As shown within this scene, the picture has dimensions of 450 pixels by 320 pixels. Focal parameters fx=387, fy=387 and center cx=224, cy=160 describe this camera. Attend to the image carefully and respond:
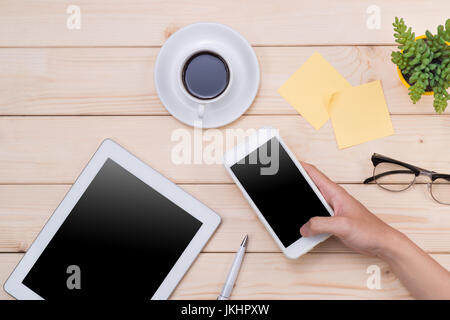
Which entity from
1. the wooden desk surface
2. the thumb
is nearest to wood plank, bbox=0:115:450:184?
the wooden desk surface

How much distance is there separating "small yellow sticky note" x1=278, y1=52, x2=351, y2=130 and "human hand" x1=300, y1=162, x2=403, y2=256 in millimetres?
127

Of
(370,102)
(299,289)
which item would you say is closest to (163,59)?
(370,102)

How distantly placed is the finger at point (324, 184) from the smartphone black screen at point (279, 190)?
21 mm

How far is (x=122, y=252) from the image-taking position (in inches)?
33.5

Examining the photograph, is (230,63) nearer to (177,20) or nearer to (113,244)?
(177,20)

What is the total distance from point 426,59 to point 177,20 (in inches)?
20.9

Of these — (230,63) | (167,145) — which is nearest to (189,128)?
(167,145)

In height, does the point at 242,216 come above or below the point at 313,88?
below

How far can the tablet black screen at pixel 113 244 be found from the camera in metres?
0.84

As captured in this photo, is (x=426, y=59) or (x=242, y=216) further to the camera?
(x=242, y=216)

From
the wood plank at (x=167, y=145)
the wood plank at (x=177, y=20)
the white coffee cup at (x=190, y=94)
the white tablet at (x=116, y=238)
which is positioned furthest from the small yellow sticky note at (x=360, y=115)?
the white tablet at (x=116, y=238)

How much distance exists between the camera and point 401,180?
2.88 ft

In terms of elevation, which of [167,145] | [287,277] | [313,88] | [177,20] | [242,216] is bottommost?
[287,277]
